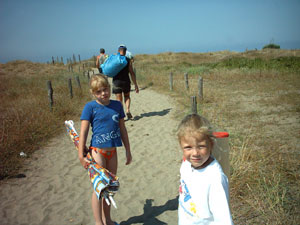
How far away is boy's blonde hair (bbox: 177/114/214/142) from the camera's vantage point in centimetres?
128

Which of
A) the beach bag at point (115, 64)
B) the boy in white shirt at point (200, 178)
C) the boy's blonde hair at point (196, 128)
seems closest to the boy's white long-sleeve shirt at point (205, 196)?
the boy in white shirt at point (200, 178)

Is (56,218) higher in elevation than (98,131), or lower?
lower

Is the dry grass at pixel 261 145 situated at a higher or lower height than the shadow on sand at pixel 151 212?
higher

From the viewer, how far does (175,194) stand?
131 inches

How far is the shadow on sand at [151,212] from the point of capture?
9.16 ft

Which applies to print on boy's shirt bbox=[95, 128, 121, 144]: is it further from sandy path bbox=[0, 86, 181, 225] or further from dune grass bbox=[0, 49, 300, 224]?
dune grass bbox=[0, 49, 300, 224]

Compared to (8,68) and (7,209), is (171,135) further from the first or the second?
(8,68)

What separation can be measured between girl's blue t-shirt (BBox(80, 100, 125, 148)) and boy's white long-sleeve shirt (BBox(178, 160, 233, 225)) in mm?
1055

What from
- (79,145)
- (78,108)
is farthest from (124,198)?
(78,108)

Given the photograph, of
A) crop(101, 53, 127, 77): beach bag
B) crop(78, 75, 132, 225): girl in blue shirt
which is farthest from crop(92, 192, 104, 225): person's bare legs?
crop(101, 53, 127, 77): beach bag

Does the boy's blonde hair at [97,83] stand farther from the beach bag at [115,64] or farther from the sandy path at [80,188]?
the beach bag at [115,64]

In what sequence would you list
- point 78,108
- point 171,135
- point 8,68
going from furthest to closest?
point 8,68 → point 78,108 → point 171,135

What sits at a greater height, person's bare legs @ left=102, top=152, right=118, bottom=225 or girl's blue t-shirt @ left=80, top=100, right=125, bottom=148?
girl's blue t-shirt @ left=80, top=100, right=125, bottom=148

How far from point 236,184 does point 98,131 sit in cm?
211
